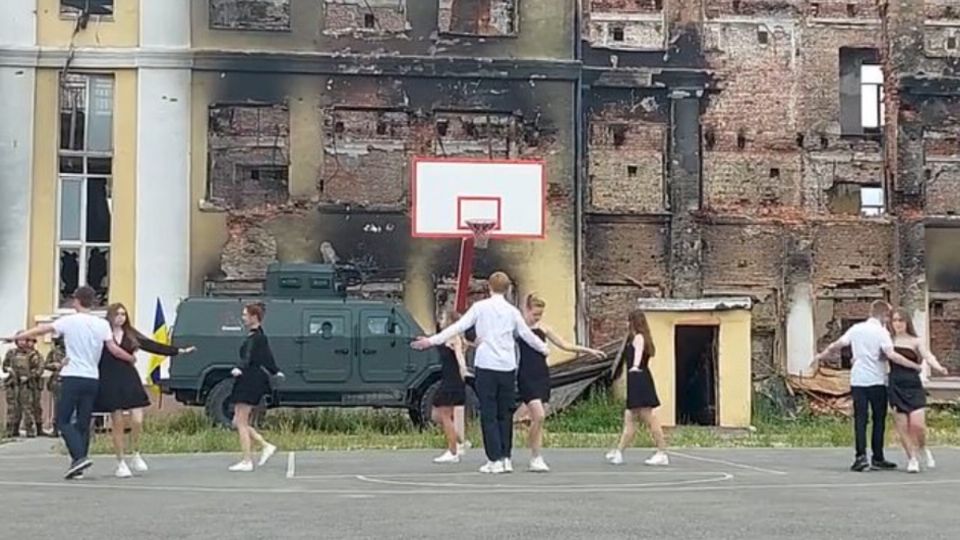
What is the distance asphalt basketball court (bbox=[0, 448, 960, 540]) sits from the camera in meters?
9.90

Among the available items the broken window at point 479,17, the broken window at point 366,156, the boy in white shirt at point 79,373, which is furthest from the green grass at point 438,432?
the broken window at point 479,17

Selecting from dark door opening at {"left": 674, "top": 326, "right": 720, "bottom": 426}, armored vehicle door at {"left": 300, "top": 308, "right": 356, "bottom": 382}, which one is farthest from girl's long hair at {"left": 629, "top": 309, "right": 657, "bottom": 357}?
dark door opening at {"left": 674, "top": 326, "right": 720, "bottom": 426}

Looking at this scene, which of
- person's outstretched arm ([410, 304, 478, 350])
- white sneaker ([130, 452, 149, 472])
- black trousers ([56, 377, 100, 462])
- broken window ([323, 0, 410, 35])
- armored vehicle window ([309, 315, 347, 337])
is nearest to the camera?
black trousers ([56, 377, 100, 462])

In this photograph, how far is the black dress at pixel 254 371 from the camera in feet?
48.6

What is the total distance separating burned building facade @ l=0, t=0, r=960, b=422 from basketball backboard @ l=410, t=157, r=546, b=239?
2.26 m

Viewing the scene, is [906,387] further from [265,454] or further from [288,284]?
[288,284]

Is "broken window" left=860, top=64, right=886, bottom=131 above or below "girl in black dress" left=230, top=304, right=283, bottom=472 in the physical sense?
above

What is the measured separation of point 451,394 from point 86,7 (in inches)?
678

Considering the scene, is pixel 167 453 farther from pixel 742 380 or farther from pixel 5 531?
pixel 742 380

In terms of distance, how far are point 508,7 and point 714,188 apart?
6605 mm

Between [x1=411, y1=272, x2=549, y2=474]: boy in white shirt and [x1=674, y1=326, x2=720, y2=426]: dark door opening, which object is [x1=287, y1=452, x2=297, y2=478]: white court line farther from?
[x1=674, y1=326, x2=720, y2=426]: dark door opening

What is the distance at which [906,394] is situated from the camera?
15.0m

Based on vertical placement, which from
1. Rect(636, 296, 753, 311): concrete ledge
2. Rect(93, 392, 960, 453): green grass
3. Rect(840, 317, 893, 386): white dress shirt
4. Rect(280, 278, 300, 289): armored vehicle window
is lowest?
Rect(93, 392, 960, 453): green grass

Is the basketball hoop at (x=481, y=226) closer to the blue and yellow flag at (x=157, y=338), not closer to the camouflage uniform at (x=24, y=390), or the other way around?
the blue and yellow flag at (x=157, y=338)
